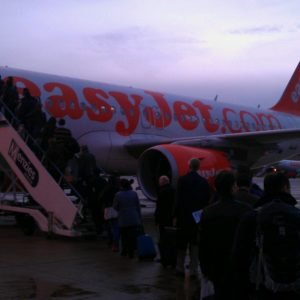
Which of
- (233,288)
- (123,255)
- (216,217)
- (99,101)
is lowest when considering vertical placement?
(123,255)

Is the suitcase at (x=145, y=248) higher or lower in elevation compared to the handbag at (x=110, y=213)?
lower

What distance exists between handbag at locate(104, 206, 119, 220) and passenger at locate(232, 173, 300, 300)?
550cm

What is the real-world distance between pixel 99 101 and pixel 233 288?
11166 mm

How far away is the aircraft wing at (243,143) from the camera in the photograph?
44.2 feet

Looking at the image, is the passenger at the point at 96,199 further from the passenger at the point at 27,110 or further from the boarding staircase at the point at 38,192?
the passenger at the point at 27,110

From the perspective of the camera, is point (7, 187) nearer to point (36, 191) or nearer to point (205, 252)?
point (36, 191)

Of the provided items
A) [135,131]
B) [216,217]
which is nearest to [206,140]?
[135,131]

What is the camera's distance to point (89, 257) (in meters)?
8.27

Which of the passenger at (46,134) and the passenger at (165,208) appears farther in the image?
the passenger at (46,134)

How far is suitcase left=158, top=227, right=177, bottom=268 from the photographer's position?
24.9 feet

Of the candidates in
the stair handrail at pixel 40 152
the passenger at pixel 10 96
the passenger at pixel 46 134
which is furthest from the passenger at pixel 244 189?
the passenger at pixel 10 96

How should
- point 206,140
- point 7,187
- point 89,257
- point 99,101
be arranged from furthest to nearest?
point 99,101
point 206,140
point 7,187
point 89,257

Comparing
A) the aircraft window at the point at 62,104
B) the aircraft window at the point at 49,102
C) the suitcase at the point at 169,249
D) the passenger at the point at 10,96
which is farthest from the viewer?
the aircraft window at the point at 62,104

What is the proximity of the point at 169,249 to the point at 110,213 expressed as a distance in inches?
69.7
